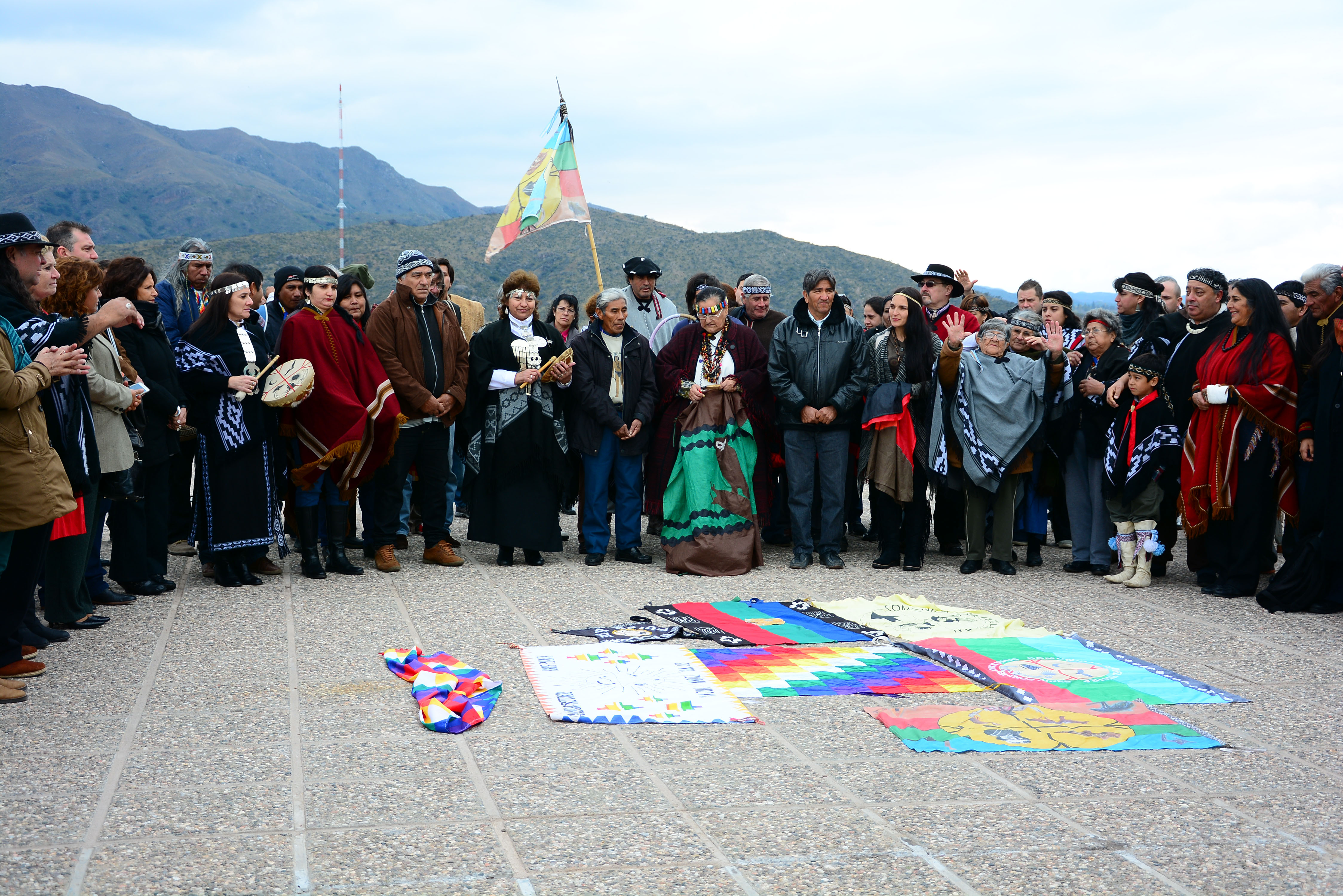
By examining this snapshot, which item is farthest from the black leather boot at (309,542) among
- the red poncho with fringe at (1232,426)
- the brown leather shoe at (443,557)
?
the red poncho with fringe at (1232,426)

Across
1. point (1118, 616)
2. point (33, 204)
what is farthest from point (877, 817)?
point (33, 204)

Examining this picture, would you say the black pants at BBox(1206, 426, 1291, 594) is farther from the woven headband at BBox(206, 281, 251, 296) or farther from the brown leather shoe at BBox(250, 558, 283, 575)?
the woven headband at BBox(206, 281, 251, 296)

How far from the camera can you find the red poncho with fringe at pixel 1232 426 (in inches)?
260

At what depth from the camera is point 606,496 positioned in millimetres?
7758

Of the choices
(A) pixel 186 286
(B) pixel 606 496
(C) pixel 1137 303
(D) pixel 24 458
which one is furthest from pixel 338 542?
(C) pixel 1137 303

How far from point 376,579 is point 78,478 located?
228 cm

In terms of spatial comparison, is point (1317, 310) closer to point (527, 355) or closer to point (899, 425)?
point (899, 425)

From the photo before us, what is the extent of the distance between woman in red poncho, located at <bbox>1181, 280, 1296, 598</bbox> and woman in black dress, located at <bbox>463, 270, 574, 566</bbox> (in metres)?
4.07

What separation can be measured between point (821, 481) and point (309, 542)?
11.1ft

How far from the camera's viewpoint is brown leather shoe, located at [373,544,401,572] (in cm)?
718

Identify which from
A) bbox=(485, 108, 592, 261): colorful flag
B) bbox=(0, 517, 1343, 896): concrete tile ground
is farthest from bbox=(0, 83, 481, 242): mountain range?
bbox=(0, 517, 1343, 896): concrete tile ground

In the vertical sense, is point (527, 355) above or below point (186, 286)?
below

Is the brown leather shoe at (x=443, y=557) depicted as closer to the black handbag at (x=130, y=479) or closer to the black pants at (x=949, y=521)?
the black handbag at (x=130, y=479)

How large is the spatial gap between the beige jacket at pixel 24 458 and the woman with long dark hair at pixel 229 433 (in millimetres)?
1981
